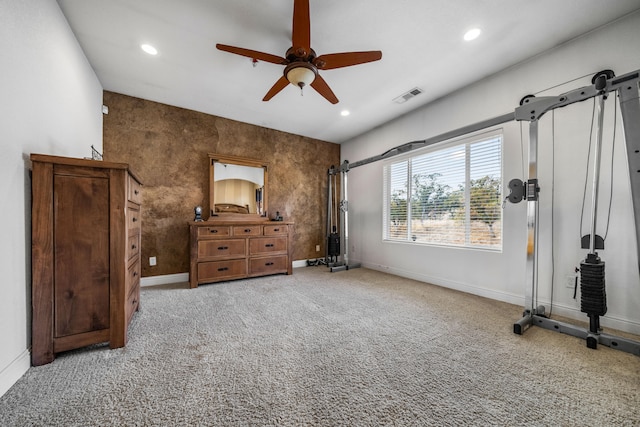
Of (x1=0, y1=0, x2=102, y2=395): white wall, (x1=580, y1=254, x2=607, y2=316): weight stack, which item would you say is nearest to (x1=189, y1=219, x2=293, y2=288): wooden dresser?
(x1=0, y1=0, x2=102, y2=395): white wall

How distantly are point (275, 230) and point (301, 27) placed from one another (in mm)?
2809

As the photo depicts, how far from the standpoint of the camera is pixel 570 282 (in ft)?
7.29

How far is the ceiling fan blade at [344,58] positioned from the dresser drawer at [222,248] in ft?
→ 8.63

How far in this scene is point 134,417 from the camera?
1091 millimetres

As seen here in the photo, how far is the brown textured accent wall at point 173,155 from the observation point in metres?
3.27

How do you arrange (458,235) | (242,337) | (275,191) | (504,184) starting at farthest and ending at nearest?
(275,191) → (458,235) → (504,184) → (242,337)

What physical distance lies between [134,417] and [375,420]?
1.11 meters

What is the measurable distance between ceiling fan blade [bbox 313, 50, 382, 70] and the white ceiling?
1.20ft

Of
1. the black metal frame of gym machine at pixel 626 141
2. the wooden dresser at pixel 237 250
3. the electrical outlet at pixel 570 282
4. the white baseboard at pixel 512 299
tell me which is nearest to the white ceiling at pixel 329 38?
the black metal frame of gym machine at pixel 626 141

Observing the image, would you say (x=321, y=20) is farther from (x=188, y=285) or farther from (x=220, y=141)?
(x=188, y=285)

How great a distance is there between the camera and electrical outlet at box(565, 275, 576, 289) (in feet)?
7.19

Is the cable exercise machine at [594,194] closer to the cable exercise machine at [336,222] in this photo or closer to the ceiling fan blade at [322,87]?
the ceiling fan blade at [322,87]

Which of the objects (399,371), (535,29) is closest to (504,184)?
(535,29)

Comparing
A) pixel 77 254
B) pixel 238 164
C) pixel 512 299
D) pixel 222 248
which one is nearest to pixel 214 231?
pixel 222 248
